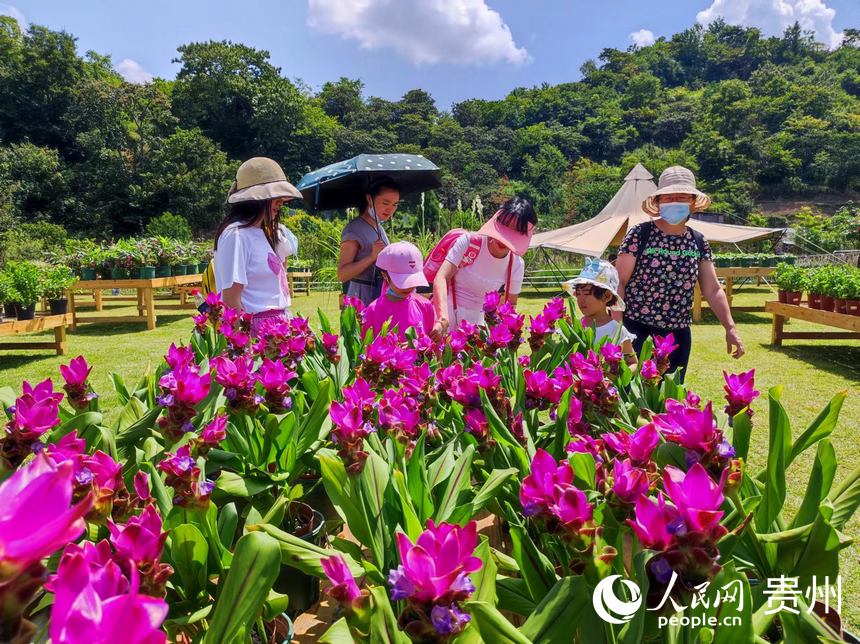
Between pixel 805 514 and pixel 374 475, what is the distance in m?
0.73

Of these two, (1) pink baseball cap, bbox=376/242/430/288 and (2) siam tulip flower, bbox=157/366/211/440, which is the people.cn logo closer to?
(2) siam tulip flower, bbox=157/366/211/440

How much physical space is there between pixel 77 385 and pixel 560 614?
1.18 m

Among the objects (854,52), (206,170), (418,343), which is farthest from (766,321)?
(854,52)

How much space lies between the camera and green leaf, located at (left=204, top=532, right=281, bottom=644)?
2.05ft

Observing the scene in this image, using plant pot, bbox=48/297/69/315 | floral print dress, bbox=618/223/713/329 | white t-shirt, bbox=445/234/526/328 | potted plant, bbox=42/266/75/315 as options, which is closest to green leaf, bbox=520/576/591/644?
white t-shirt, bbox=445/234/526/328

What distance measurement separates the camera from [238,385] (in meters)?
1.21

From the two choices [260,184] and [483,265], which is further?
[483,265]

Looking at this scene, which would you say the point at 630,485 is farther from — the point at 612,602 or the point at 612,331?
the point at 612,331

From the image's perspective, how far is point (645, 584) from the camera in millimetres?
619

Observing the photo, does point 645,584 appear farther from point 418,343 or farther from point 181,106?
point 181,106

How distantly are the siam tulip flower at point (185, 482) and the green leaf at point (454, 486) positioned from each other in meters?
0.39

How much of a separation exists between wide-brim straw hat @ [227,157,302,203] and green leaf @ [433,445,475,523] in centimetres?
167

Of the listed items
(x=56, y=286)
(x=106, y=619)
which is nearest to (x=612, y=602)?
(x=106, y=619)

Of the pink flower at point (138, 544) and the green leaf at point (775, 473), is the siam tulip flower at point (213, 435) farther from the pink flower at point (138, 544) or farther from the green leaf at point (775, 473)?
the green leaf at point (775, 473)
